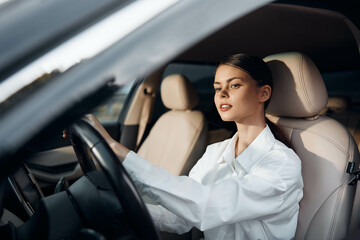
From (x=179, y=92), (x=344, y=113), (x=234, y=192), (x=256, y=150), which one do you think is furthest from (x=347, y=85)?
(x=234, y=192)

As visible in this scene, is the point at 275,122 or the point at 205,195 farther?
the point at 275,122

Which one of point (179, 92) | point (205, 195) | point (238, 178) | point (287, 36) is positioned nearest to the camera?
point (205, 195)

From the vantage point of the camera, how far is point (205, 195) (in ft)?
3.30

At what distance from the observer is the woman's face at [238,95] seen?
129 centimetres

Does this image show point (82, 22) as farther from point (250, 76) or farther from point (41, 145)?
point (250, 76)

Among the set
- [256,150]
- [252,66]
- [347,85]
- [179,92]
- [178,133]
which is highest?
[252,66]

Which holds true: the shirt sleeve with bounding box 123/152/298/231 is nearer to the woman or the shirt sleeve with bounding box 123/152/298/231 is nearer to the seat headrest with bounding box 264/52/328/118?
the woman

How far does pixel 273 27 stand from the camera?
183 centimetres

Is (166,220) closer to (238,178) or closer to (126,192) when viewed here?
(238,178)

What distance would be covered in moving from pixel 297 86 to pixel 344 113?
7.27ft

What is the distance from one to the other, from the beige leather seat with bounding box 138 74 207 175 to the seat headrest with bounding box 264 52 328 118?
2.87 ft

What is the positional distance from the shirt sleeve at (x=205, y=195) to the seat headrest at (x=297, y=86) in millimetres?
439

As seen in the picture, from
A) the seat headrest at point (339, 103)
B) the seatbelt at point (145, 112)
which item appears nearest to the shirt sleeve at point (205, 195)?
the seatbelt at point (145, 112)

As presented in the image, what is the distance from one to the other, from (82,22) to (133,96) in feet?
7.79
